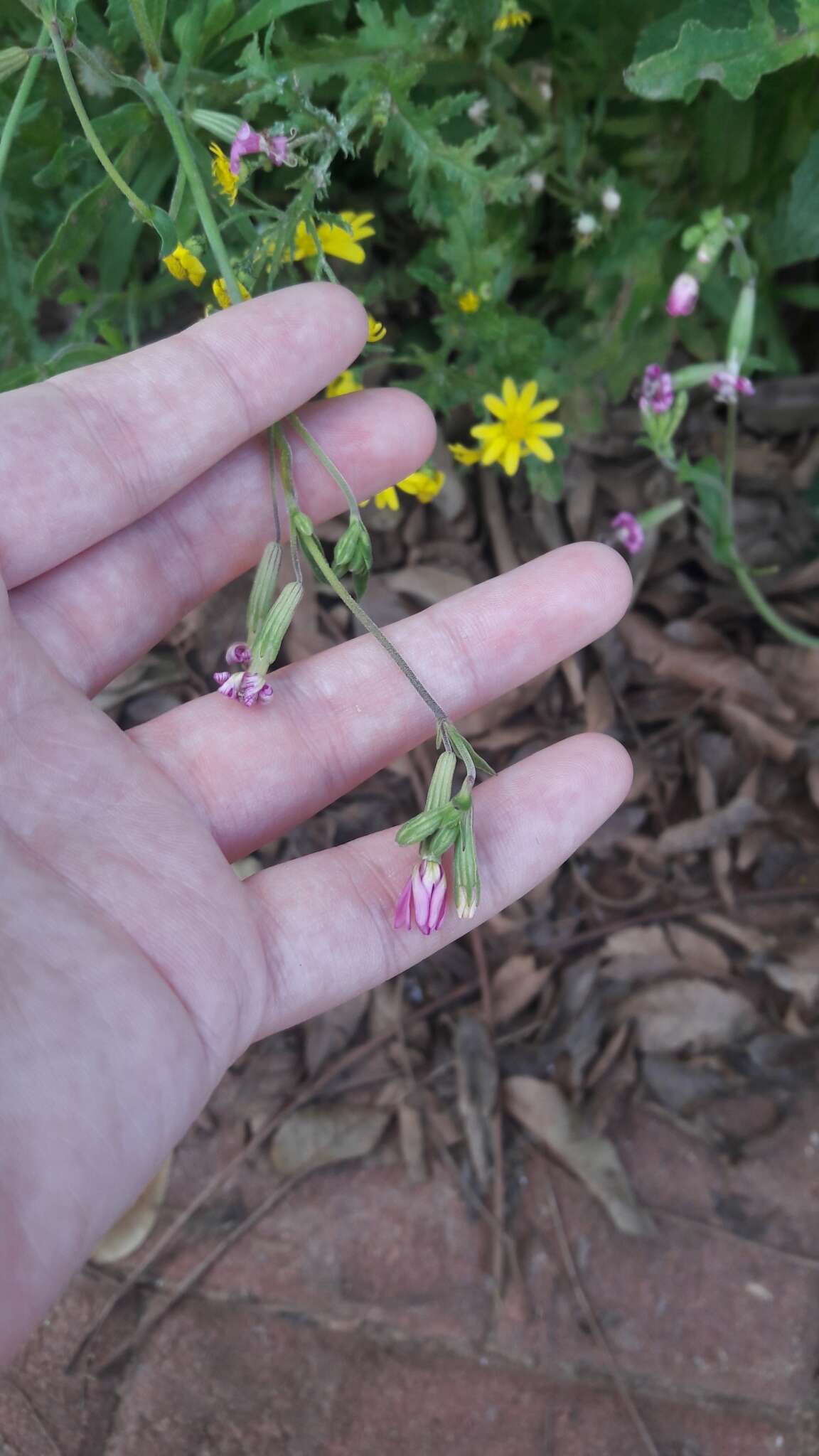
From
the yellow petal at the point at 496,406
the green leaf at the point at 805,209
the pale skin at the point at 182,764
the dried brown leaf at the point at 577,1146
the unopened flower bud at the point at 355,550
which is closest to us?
the pale skin at the point at 182,764

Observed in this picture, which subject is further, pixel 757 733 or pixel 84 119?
pixel 757 733

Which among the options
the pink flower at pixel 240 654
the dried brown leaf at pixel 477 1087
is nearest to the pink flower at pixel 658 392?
the pink flower at pixel 240 654

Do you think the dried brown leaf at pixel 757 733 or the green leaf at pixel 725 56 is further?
the dried brown leaf at pixel 757 733

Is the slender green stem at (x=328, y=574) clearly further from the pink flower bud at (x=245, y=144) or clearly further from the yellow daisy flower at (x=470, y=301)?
the yellow daisy flower at (x=470, y=301)

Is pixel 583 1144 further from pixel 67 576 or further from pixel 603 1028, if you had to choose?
pixel 67 576

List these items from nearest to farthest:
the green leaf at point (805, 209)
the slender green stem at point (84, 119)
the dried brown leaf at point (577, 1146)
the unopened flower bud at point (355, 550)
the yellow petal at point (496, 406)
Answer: the slender green stem at point (84, 119), the unopened flower bud at point (355, 550), the green leaf at point (805, 209), the yellow petal at point (496, 406), the dried brown leaf at point (577, 1146)

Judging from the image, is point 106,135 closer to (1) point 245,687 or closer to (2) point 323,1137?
(1) point 245,687

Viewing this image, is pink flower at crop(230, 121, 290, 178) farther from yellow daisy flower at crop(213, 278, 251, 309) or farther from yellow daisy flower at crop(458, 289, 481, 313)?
yellow daisy flower at crop(458, 289, 481, 313)

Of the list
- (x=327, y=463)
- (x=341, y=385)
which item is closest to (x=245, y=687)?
(x=327, y=463)
